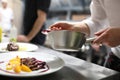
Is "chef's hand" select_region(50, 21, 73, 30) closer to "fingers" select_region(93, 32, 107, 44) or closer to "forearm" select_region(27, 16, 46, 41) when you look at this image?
"fingers" select_region(93, 32, 107, 44)

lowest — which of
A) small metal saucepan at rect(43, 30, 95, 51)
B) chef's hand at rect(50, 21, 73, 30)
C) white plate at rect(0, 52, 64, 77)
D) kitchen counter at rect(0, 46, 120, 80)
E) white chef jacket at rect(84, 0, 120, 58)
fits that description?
kitchen counter at rect(0, 46, 120, 80)

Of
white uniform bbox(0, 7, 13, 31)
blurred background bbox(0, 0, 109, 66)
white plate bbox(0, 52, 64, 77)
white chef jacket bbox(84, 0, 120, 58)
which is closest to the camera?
white plate bbox(0, 52, 64, 77)

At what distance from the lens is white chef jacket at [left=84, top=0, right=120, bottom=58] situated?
3.29 ft

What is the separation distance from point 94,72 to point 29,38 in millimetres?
1162

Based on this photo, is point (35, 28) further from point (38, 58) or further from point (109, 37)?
point (109, 37)

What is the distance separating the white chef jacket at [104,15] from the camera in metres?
1.00

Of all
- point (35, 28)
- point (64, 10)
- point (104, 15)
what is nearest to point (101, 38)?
point (104, 15)

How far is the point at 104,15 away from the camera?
1.19 metres

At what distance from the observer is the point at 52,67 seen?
0.77 meters

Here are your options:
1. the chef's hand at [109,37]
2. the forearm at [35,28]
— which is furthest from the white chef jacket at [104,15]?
the forearm at [35,28]

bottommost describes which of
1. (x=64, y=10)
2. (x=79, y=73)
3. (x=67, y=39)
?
(x=79, y=73)

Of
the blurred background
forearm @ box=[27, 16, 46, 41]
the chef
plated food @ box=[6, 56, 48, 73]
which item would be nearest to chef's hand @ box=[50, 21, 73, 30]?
the chef

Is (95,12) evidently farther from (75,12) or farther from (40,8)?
(75,12)

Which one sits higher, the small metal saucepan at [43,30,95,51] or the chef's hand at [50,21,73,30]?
the chef's hand at [50,21,73,30]
